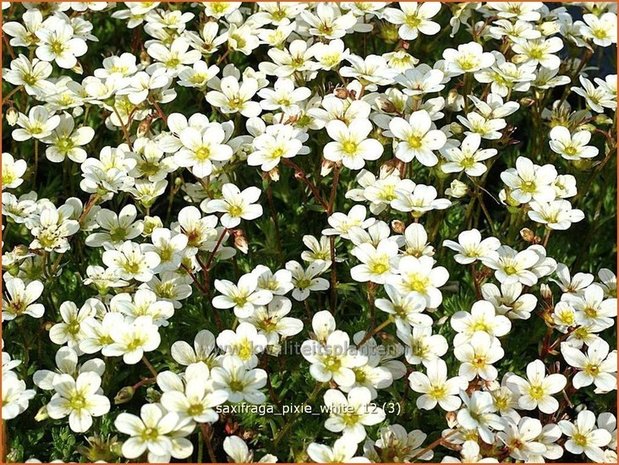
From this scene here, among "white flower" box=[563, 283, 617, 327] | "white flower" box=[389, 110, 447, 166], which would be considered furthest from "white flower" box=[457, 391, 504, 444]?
"white flower" box=[389, 110, 447, 166]

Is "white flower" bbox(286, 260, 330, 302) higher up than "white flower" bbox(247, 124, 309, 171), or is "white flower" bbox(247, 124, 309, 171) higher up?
"white flower" bbox(247, 124, 309, 171)

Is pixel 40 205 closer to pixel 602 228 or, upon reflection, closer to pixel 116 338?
pixel 116 338

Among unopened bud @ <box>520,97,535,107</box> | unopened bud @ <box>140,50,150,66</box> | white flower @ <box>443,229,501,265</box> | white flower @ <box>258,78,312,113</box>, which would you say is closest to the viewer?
white flower @ <box>443,229,501,265</box>

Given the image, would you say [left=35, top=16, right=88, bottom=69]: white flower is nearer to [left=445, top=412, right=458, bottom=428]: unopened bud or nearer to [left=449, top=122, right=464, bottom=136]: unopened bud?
[left=449, top=122, right=464, bottom=136]: unopened bud

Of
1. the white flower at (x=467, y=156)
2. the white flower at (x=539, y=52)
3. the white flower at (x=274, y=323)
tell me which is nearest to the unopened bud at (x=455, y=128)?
the white flower at (x=467, y=156)

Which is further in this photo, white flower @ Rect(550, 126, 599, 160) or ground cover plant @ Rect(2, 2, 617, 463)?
white flower @ Rect(550, 126, 599, 160)

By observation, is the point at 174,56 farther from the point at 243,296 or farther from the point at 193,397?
the point at 193,397

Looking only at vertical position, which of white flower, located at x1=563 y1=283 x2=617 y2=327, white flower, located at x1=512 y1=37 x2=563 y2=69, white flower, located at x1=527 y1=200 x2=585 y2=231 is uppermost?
white flower, located at x1=512 y1=37 x2=563 y2=69

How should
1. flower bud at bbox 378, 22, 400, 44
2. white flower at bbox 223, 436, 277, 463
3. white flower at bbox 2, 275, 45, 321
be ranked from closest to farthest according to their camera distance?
white flower at bbox 223, 436, 277, 463 < white flower at bbox 2, 275, 45, 321 < flower bud at bbox 378, 22, 400, 44
